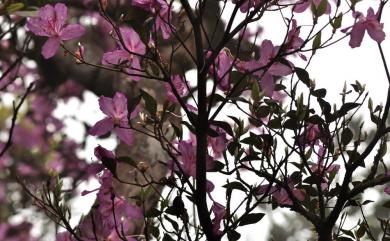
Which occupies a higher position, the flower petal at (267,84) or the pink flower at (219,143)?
the flower petal at (267,84)

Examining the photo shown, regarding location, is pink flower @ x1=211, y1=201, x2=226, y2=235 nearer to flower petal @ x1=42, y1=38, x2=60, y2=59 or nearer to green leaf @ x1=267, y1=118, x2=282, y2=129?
green leaf @ x1=267, y1=118, x2=282, y2=129

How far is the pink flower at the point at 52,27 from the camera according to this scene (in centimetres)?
164

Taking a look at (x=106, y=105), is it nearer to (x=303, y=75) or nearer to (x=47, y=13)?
(x=47, y=13)

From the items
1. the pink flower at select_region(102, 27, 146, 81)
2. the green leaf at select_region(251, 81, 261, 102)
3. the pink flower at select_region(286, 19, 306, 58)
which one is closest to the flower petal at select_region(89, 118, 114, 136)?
the pink flower at select_region(102, 27, 146, 81)

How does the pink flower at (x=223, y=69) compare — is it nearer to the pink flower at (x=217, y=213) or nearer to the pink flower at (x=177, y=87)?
the pink flower at (x=177, y=87)

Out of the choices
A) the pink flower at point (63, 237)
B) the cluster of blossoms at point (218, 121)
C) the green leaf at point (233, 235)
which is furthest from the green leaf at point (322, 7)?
the pink flower at point (63, 237)

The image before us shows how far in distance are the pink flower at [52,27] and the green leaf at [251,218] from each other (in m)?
0.71

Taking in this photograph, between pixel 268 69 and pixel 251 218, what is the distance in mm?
395

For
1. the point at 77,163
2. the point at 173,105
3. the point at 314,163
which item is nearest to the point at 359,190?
the point at 314,163

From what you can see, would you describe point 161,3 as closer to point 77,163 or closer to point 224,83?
point 224,83

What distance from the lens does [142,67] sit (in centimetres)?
162

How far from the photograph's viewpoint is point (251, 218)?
153cm

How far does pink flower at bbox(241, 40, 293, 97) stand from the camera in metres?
1.51

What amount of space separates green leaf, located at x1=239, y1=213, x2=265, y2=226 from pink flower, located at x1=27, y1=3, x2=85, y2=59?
71 centimetres
